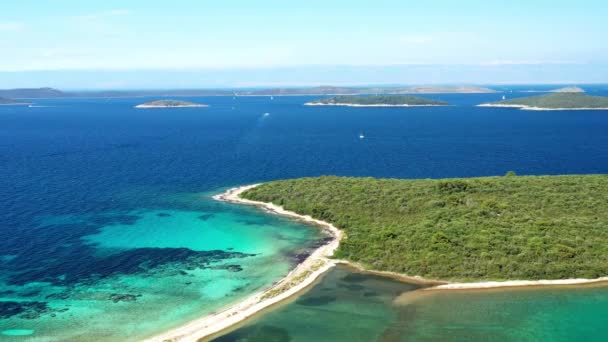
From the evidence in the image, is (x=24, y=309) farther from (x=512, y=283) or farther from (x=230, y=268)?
(x=512, y=283)

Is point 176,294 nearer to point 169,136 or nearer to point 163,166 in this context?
point 163,166

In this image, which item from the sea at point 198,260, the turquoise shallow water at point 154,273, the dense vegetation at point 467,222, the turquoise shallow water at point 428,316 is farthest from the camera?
the dense vegetation at point 467,222

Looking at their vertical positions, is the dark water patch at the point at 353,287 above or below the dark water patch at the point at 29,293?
below

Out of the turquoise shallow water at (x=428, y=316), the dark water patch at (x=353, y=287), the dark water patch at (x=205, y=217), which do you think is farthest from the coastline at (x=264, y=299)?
the dark water patch at (x=205, y=217)

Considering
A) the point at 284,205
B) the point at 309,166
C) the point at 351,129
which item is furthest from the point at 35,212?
the point at 351,129

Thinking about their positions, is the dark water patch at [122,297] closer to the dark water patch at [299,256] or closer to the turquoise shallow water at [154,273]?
the turquoise shallow water at [154,273]

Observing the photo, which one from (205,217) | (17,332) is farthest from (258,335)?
(205,217)

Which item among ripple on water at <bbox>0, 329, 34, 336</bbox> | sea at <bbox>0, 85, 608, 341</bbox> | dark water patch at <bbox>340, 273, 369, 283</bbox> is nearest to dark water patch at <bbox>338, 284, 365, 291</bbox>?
sea at <bbox>0, 85, 608, 341</bbox>

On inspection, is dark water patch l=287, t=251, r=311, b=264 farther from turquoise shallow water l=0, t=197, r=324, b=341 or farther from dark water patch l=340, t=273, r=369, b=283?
dark water patch l=340, t=273, r=369, b=283
